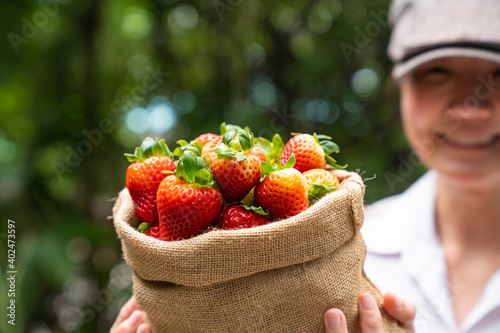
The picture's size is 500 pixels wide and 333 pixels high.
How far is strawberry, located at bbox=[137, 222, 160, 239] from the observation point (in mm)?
679

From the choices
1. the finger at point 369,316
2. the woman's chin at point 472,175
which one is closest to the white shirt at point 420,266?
the woman's chin at point 472,175

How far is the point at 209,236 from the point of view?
0.59 metres

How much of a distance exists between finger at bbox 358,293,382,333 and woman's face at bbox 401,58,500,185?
638mm

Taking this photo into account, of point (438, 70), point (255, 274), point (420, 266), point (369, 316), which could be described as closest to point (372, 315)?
point (369, 316)

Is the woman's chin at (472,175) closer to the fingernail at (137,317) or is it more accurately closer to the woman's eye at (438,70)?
the woman's eye at (438,70)

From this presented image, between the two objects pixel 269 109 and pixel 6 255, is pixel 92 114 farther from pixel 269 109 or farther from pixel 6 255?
pixel 269 109

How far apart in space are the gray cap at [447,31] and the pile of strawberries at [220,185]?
0.56 meters

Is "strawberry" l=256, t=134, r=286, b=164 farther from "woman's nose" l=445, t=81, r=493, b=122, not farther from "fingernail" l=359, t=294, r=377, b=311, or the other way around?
"woman's nose" l=445, t=81, r=493, b=122

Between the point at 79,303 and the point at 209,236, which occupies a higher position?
the point at 209,236

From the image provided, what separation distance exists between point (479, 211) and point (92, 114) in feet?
5.37

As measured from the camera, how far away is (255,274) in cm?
61

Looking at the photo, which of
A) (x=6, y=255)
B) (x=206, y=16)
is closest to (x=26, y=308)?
(x=6, y=255)

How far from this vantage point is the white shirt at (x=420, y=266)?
43.4 inches

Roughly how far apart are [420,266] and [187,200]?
3.00 feet
